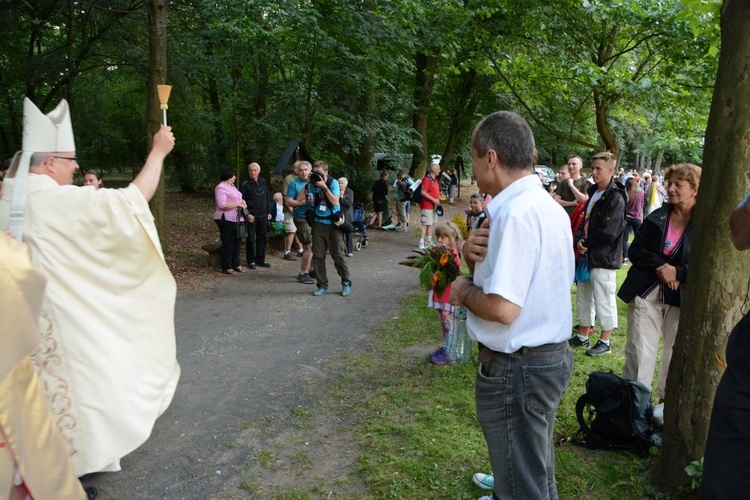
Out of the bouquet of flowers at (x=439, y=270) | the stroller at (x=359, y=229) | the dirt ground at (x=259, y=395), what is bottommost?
the dirt ground at (x=259, y=395)

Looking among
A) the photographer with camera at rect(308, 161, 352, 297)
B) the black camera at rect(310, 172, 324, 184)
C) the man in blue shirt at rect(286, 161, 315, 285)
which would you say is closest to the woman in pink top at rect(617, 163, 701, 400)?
the photographer with camera at rect(308, 161, 352, 297)

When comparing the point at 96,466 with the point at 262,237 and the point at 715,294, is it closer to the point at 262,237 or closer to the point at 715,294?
the point at 715,294

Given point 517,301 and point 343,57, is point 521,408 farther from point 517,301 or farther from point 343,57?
point 343,57

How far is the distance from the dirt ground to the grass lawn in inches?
7.7

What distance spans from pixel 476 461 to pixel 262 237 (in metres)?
8.30

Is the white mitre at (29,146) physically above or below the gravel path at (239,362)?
above

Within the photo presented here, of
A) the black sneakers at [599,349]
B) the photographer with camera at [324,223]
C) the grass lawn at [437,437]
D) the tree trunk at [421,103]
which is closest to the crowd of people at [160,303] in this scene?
the grass lawn at [437,437]

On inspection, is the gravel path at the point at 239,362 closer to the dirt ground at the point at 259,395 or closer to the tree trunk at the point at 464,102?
the dirt ground at the point at 259,395

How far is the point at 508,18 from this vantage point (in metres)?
15.1

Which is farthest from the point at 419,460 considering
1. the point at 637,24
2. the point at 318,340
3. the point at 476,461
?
the point at 637,24

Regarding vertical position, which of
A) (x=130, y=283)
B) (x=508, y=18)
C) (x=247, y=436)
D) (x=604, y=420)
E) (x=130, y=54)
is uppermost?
(x=508, y=18)

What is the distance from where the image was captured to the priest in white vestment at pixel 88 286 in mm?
3268

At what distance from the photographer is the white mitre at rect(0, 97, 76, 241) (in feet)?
10.2

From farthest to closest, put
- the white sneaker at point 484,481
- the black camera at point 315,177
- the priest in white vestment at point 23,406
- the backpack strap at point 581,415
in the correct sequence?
the black camera at point 315,177 < the backpack strap at point 581,415 < the white sneaker at point 484,481 < the priest in white vestment at point 23,406
